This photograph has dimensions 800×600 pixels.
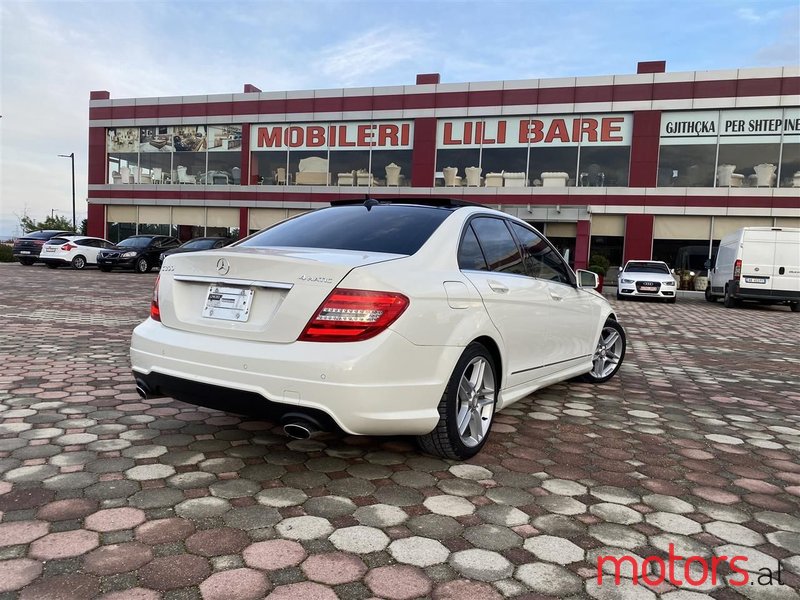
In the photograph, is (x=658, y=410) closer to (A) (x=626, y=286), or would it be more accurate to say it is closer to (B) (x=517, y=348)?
(B) (x=517, y=348)

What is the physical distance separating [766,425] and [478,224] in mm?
2619

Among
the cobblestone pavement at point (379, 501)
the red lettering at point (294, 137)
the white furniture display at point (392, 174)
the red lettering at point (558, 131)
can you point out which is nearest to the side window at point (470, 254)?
the cobblestone pavement at point (379, 501)

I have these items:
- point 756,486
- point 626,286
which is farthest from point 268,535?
point 626,286

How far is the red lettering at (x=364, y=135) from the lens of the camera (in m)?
A: 28.0

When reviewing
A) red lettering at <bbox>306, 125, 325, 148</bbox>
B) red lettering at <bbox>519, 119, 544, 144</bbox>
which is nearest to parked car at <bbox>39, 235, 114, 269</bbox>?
red lettering at <bbox>306, 125, 325, 148</bbox>

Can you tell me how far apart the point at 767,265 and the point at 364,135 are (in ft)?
60.5

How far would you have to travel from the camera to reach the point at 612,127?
25031mm

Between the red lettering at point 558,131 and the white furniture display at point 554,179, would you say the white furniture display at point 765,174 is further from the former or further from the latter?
the red lettering at point 558,131

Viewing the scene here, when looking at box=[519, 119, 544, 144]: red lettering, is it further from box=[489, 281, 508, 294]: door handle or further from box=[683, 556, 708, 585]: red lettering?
box=[683, 556, 708, 585]: red lettering

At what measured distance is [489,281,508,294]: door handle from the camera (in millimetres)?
3515

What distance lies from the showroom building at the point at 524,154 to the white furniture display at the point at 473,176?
7 cm

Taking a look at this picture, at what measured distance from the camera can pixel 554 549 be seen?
2340 millimetres

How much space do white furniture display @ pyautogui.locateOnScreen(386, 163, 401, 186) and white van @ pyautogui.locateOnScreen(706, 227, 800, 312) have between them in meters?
15.6

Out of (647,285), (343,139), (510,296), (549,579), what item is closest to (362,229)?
(510,296)
